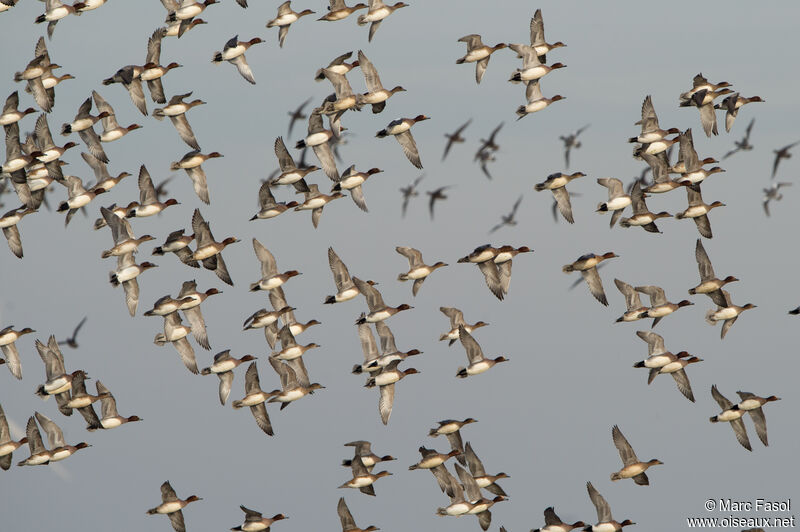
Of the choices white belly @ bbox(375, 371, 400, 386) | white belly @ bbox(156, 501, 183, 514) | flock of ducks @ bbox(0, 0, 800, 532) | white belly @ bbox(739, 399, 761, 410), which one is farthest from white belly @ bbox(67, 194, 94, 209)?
white belly @ bbox(739, 399, 761, 410)

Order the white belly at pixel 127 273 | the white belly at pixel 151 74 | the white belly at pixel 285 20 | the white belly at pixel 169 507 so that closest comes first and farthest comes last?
the white belly at pixel 127 273, the white belly at pixel 169 507, the white belly at pixel 151 74, the white belly at pixel 285 20

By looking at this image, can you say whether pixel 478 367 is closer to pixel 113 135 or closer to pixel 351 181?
pixel 351 181

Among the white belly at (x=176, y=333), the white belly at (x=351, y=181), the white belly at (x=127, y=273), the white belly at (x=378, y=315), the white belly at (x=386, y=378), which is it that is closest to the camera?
the white belly at (x=127, y=273)

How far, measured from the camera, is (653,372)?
189ft

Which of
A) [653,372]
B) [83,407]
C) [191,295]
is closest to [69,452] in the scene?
[83,407]

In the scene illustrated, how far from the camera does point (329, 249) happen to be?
56625mm

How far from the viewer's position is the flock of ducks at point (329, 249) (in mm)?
56312

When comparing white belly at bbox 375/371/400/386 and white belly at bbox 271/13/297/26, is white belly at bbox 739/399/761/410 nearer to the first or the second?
white belly at bbox 375/371/400/386

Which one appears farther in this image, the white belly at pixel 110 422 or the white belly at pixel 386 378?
the white belly at pixel 110 422

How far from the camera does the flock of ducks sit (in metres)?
56.3

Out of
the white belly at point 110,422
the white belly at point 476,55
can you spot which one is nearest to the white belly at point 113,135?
the white belly at point 110,422

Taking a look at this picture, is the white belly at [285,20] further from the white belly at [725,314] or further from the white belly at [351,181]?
the white belly at [725,314]

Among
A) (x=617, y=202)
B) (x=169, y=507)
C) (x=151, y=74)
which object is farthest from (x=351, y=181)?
(x=169, y=507)

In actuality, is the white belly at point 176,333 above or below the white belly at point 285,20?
below
